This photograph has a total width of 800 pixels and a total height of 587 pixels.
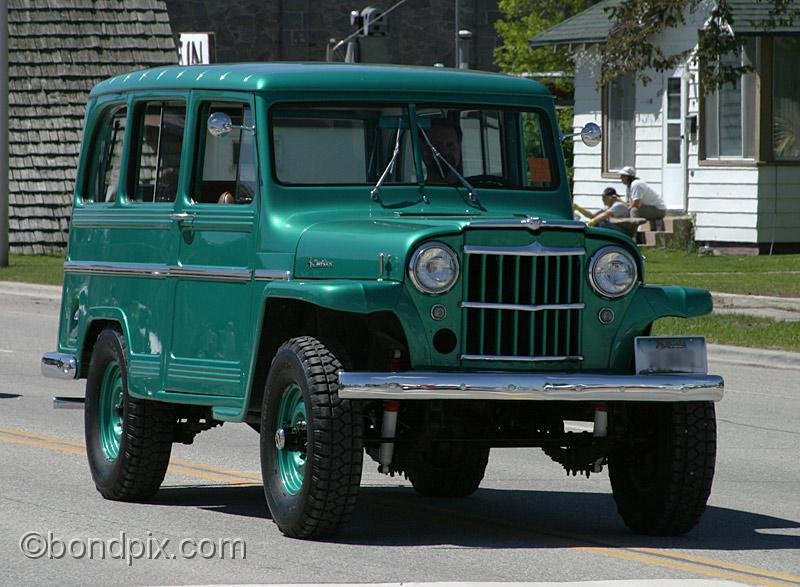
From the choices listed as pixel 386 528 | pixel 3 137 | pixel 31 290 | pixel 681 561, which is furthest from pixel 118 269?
pixel 3 137

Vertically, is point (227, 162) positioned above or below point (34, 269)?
above

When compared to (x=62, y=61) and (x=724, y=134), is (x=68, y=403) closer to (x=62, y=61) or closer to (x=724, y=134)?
(x=724, y=134)

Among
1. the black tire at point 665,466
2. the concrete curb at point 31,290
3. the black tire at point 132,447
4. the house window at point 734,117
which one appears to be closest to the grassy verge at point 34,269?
the concrete curb at point 31,290

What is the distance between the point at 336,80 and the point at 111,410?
2209 millimetres

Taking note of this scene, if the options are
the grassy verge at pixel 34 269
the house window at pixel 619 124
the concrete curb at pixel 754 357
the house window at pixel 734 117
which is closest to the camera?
the concrete curb at pixel 754 357

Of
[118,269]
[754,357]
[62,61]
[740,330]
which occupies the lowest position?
[754,357]

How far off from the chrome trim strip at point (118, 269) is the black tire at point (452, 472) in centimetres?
167

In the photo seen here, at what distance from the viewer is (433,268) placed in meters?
7.96

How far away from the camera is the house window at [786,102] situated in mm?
30781

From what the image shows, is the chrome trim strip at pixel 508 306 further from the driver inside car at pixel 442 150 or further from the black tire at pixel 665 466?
the driver inside car at pixel 442 150

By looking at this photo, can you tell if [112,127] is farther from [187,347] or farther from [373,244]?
[373,244]

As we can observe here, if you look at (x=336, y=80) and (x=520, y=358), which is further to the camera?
(x=336, y=80)

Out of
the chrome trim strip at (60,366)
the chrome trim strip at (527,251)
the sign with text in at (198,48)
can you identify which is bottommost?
the chrome trim strip at (60,366)

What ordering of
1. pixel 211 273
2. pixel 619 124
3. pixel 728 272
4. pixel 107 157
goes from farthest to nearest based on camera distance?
1. pixel 619 124
2. pixel 728 272
3. pixel 107 157
4. pixel 211 273
